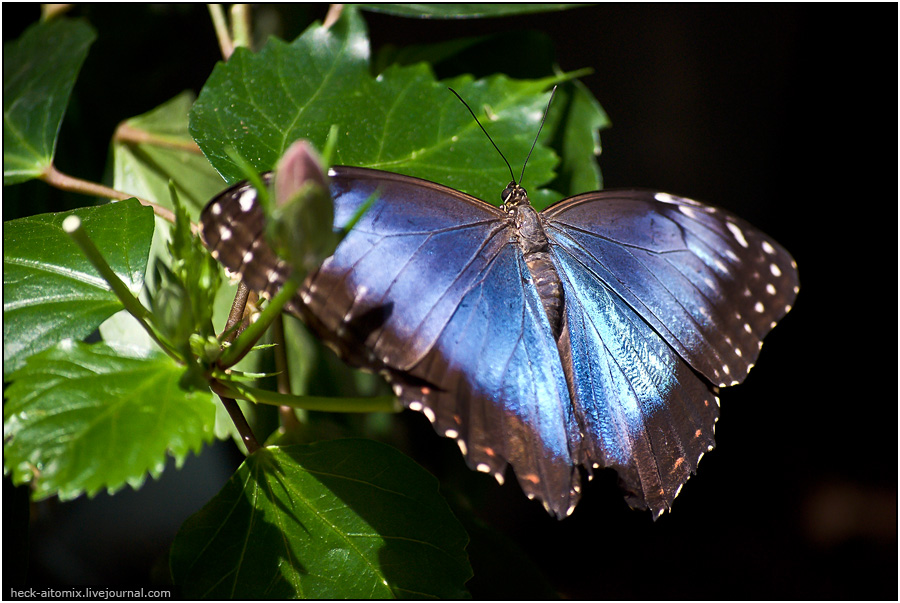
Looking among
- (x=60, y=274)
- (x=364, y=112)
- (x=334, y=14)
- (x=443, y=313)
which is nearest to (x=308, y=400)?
(x=443, y=313)

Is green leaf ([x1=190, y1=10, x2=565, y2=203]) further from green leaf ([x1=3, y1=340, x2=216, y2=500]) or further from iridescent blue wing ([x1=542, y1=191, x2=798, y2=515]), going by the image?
green leaf ([x1=3, y1=340, x2=216, y2=500])

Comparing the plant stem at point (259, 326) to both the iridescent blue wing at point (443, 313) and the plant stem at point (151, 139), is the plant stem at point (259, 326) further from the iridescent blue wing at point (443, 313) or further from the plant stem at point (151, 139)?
the plant stem at point (151, 139)

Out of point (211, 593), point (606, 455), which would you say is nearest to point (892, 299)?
point (606, 455)

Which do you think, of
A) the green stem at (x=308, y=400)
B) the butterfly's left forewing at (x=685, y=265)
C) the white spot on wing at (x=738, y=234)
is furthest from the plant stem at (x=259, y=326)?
the white spot on wing at (x=738, y=234)

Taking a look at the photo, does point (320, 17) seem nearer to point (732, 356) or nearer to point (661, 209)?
point (661, 209)

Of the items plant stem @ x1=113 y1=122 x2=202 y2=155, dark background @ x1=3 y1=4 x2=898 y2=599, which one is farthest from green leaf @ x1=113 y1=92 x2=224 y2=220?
dark background @ x1=3 y1=4 x2=898 y2=599
